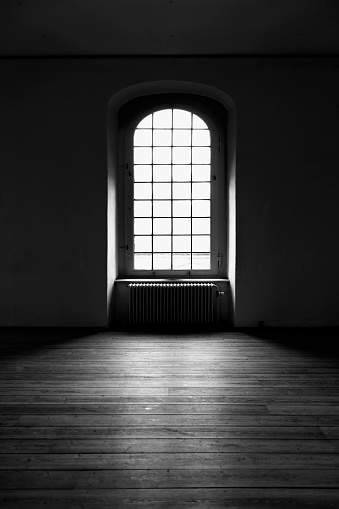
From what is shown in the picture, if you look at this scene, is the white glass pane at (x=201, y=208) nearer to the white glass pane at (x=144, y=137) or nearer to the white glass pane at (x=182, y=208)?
the white glass pane at (x=182, y=208)

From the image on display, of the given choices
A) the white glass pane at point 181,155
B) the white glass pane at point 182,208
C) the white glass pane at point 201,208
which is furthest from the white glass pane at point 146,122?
the white glass pane at point 201,208

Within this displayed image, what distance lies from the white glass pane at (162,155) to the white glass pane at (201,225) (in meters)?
1.01

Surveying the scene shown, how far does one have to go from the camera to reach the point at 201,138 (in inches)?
273

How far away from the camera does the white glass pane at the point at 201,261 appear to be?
701 cm

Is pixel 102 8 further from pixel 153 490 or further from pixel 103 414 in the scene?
pixel 153 490

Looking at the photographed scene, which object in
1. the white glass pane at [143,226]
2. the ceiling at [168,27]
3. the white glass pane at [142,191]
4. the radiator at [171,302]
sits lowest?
the radiator at [171,302]

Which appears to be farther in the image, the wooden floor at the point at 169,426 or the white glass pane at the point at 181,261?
the white glass pane at the point at 181,261

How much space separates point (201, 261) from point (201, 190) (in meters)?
1.11

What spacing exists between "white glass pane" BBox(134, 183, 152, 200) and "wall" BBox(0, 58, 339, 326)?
75 cm

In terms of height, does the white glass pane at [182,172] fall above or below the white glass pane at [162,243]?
above

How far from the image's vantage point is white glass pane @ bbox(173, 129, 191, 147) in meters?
6.92

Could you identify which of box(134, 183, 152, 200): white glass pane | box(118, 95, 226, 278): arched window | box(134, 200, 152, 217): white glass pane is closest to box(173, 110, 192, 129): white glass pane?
box(118, 95, 226, 278): arched window

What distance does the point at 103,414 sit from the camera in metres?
3.49

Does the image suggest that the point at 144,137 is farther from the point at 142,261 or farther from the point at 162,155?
the point at 142,261
